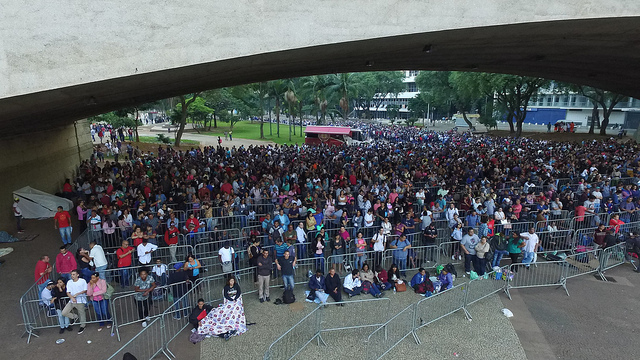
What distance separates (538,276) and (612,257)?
2932mm

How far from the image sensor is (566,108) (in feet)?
231

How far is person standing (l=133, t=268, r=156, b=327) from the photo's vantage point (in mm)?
7781

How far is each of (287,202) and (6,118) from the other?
8.26 meters

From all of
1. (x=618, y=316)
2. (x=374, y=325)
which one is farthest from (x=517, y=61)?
(x=374, y=325)

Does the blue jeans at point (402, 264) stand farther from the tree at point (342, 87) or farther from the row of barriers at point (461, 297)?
the tree at point (342, 87)

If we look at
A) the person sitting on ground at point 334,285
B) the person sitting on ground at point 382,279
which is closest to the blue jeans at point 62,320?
the person sitting on ground at point 334,285

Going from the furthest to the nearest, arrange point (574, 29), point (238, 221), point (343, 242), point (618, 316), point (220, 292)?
point (238, 221)
point (574, 29)
point (343, 242)
point (220, 292)
point (618, 316)

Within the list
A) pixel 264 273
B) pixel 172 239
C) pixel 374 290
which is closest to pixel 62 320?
pixel 172 239

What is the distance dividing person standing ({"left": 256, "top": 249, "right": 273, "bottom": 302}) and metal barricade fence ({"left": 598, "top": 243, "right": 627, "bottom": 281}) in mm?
9074

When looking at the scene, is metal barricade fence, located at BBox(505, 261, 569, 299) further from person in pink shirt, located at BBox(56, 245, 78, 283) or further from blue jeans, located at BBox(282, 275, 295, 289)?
person in pink shirt, located at BBox(56, 245, 78, 283)

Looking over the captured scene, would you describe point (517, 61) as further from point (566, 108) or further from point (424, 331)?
point (566, 108)

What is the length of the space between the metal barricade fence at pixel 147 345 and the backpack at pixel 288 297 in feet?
9.18

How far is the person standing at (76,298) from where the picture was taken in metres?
7.39

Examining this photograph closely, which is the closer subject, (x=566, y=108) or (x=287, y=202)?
(x=287, y=202)
